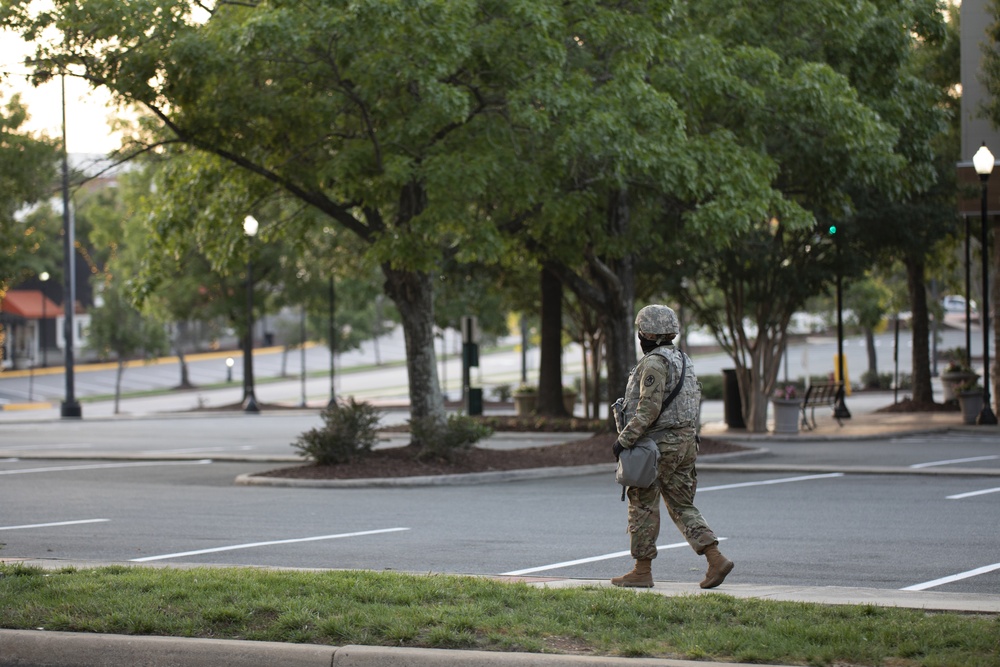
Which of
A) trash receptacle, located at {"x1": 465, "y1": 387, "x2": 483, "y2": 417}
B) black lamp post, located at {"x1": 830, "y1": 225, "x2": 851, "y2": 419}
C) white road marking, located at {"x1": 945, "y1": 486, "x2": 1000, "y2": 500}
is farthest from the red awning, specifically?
white road marking, located at {"x1": 945, "y1": 486, "x2": 1000, "y2": 500}

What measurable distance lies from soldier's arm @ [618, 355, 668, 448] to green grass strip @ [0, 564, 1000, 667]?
99 cm

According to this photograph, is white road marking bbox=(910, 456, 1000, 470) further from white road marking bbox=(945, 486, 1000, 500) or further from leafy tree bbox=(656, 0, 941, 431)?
leafy tree bbox=(656, 0, 941, 431)

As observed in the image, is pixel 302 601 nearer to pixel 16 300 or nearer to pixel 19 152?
pixel 19 152

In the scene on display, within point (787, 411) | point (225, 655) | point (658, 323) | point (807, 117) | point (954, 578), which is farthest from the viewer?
point (787, 411)

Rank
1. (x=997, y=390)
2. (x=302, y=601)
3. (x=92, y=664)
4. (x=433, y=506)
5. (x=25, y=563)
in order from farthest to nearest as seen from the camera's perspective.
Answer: (x=997, y=390)
(x=433, y=506)
(x=25, y=563)
(x=302, y=601)
(x=92, y=664)

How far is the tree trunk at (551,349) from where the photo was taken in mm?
29781

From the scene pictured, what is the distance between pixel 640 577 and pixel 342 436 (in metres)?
10.3

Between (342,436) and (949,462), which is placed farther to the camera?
(949,462)

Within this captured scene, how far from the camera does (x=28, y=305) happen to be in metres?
66.7

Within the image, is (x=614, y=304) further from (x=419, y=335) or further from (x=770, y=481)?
(x=770, y=481)

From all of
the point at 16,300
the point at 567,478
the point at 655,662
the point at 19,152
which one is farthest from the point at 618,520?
the point at 16,300

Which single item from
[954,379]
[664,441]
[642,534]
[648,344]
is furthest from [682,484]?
[954,379]

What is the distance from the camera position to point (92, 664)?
652 cm

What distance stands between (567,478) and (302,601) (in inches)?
426
